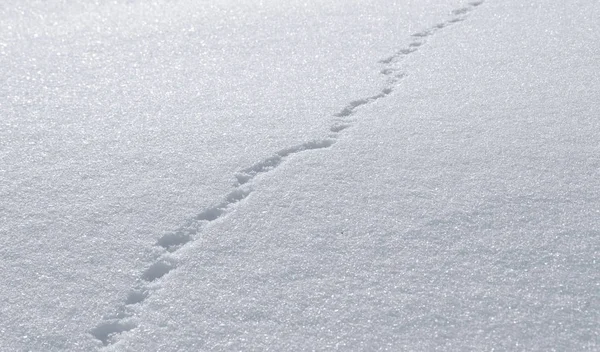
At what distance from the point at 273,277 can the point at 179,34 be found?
2.02 m

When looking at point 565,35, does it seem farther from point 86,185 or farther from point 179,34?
point 86,185

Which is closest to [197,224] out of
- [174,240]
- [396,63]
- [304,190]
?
[174,240]

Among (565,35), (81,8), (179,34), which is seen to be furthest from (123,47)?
(565,35)

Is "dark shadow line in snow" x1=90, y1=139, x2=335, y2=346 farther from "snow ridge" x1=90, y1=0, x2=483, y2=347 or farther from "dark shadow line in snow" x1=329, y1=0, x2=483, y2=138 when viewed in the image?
"dark shadow line in snow" x1=329, y1=0, x2=483, y2=138

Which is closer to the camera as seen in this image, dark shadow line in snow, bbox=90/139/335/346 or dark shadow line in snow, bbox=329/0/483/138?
dark shadow line in snow, bbox=90/139/335/346

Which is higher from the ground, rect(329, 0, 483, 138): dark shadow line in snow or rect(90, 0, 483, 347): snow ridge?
rect(90, 0, 483, 347): snow ridge

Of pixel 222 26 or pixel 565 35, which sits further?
pixel 222 26

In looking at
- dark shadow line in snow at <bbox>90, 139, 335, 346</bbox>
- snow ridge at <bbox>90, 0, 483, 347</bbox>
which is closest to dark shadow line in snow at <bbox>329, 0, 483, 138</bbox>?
snow ridge at <bbox>90, 0, 483, 347</bbox>

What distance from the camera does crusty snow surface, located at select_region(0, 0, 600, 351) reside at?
1.46m

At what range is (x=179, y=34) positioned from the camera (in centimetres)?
337

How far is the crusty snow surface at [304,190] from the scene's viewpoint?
4.79 feet

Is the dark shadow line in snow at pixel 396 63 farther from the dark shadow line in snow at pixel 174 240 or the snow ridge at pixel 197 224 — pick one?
the dark shadow line in snow at pixel 174 240

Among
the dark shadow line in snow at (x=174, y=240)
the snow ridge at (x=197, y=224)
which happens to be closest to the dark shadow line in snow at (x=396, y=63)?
the snow ridge at (x=197, y=224)

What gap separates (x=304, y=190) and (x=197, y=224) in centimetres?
29
